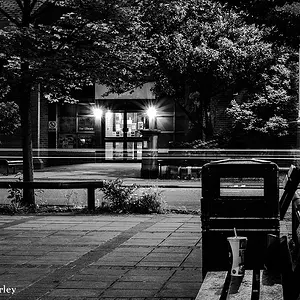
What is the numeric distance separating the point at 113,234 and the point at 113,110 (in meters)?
26.8

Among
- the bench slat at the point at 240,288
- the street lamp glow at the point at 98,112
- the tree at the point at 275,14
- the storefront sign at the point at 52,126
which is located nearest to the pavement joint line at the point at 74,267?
the bench slat at the point at 240,288

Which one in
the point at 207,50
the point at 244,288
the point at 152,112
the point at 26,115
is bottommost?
the point at 244,288

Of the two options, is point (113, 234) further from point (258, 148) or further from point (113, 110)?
point (113, 110)

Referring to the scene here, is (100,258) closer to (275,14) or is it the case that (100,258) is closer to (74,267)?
(74,267)

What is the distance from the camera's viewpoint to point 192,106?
29.0m

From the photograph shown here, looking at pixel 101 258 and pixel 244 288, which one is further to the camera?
pixel 101 258

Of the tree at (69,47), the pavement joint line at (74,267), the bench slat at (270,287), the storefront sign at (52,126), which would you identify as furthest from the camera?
the storefront sign at (52,126)

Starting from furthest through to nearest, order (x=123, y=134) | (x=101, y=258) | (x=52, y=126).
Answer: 1. (x=123, y=134)
2. (x=52, y=126)
3. (x=101, y=258)

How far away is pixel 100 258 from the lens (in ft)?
26.4

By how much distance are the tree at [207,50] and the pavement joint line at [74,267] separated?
50.9ft

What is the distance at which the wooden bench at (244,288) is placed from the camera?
11.8ft

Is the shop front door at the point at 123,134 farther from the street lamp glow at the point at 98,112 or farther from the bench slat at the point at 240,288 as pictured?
the bench slat at the point at 240,288

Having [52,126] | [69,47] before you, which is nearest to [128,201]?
[69,47]

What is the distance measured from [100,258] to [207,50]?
18094 mm
